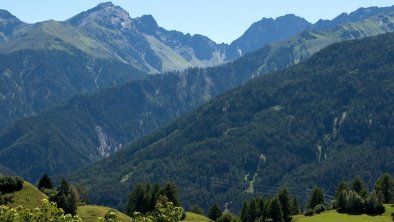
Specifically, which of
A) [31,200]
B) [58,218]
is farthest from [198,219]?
[58,218]

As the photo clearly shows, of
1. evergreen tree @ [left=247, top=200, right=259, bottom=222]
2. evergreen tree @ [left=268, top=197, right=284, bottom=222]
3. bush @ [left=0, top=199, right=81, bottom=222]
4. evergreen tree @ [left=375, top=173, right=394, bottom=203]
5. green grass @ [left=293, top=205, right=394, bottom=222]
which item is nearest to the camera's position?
bush @ [left=0, top=199, right=81, bottom=222]

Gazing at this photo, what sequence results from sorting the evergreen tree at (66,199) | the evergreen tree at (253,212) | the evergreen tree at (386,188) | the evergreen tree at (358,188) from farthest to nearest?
1. the evergreen tree at (386,188)
2. the evergreen tree at (358,188)
3. the evergreen tree at (253,212)
4. the evergreen tree at (66,199)

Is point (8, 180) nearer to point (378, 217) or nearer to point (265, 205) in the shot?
point (265, 205)

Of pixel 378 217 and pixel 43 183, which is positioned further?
pixel 43 183

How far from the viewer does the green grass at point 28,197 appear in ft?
426

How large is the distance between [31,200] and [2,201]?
8.30m

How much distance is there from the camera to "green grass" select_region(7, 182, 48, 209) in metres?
130

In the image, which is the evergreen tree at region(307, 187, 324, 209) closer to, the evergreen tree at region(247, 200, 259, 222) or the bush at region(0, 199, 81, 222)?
the evergreen tree at region(247, 200, 259, 222)

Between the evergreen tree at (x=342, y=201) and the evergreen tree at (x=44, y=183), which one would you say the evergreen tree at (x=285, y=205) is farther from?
the evergreen tree at (x=44, y=183)

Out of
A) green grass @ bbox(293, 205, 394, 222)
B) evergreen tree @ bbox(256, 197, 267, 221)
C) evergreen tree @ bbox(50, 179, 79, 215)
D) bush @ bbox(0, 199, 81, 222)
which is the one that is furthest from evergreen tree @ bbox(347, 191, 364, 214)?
bush @ bbox(0, 199, 81, 222)

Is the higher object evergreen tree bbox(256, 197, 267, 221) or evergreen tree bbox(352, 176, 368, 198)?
evergreen tree bbox(352, 176, 368, 198)

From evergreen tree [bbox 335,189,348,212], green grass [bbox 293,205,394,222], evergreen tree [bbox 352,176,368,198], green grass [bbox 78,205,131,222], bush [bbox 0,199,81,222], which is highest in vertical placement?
bush [bbox 0,199,81,222]

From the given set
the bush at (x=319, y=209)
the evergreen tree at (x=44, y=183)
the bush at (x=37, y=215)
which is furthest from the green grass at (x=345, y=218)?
the bush at (x=37, y=215)

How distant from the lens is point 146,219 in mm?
52031
